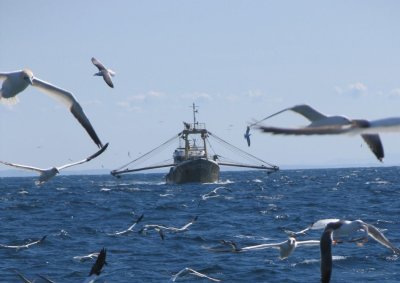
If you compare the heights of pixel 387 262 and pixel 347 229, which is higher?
pixel 347 229

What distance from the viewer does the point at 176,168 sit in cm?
9325

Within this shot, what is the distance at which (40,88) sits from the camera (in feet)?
54.9

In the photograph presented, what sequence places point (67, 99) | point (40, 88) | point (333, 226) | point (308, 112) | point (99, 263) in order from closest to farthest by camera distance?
point (333, 226) → point (40, 88) → point (67, 99) → point (99, 263) → point (308, 112)

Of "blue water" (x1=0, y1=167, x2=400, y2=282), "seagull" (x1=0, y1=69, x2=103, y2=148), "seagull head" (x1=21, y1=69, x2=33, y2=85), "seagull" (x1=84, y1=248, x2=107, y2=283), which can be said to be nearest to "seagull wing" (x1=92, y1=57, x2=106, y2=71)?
"seagull" (x1=0, y1=69, x2=103, y2=148)

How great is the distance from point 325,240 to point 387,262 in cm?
1057

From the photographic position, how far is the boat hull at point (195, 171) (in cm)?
9125

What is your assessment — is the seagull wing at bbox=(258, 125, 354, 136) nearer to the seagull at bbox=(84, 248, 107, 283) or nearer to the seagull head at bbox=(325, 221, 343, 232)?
the seagull head at bbox=(325, 221, 343, 232)

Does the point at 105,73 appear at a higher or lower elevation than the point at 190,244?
higher

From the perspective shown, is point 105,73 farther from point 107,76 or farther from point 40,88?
point 40,88

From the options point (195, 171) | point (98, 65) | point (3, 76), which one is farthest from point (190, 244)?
point (195, 171)

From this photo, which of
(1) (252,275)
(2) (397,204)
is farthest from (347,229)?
(2) (397,204)

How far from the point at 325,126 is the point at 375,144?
3991 mm

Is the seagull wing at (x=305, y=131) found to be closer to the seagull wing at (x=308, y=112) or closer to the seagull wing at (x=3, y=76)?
the seagull wing at (x=308, y=112)

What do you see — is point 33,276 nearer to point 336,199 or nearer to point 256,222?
point 256,222
